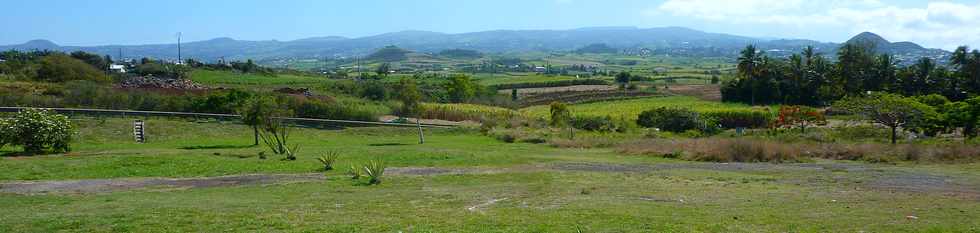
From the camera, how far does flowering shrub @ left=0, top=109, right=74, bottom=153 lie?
2844 cm

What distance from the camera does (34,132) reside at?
93.9 ft

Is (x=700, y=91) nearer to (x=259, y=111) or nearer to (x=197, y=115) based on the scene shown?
(x=197, y=115)

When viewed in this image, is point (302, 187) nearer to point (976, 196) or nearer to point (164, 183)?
point (164, 183)

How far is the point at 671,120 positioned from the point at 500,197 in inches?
1647

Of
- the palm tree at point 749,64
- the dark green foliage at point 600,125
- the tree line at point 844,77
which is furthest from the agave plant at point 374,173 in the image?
the palm tree at point 749,64

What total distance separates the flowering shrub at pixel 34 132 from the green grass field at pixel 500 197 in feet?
4.89

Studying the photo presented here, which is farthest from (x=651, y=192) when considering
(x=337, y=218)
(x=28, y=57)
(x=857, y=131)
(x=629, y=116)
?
(x=28, y=57)

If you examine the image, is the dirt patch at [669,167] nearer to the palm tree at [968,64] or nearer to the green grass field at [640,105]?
the green grass field at [640,105]

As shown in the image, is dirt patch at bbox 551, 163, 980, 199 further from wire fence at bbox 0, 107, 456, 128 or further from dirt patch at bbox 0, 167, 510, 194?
wire fence at bbox 0, 107, 456, 128

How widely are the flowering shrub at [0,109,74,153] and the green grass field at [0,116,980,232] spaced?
1.49 m

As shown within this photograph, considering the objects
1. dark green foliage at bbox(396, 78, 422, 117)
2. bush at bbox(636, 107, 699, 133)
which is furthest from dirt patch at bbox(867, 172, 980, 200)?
dark green foliage at bbox(396, 78, 422, 117)

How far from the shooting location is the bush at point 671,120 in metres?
56.1

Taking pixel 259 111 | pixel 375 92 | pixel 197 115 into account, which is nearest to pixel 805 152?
pixel 259 111

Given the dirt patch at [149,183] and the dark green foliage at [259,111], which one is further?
the dark green foliage at [259,111]
